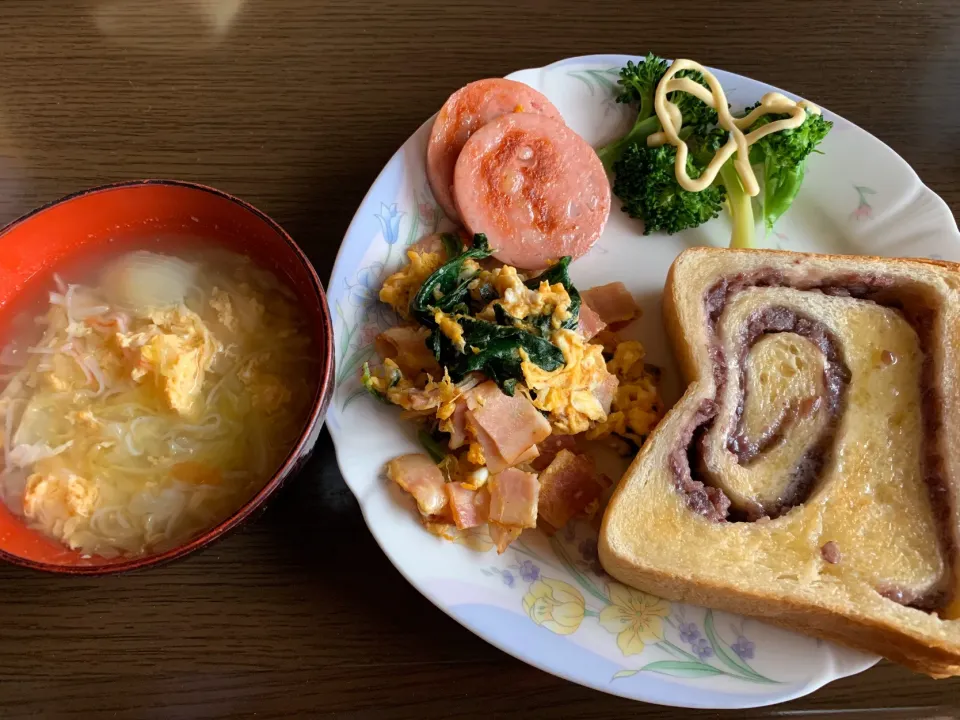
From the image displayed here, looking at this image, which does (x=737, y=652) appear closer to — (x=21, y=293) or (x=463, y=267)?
(x=463, y=267)

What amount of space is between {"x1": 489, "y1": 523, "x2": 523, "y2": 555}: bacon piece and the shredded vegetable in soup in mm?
621

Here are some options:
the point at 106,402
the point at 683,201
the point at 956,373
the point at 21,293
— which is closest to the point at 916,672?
the point at 956,373

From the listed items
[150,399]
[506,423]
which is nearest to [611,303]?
[506,423]

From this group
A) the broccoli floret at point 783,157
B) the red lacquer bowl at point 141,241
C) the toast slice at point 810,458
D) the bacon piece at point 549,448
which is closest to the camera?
the red lacquer bowl at point 141,241

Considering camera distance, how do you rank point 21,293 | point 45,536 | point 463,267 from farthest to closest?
1. point 463,267
2. point 21,293
3. point 45,536

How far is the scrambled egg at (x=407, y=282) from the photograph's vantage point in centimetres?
213

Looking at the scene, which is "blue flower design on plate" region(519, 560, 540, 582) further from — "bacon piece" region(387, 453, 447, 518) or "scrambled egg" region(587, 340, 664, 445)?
"scrambled egg" region(587, 340, 664, 445)

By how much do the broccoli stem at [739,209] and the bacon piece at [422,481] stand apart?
4.43 ft

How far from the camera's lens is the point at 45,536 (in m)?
1.69

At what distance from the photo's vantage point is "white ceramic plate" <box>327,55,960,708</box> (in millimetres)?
1853

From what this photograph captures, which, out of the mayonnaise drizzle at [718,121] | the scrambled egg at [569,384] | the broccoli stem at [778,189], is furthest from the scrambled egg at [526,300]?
the broccoli stem at [778,189]

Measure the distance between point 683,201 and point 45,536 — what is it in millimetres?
2138

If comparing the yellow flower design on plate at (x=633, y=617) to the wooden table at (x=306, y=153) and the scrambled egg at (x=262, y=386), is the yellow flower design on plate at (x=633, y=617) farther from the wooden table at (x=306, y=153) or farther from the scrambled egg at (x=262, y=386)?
the scrambled egg at (x=262, y=386)

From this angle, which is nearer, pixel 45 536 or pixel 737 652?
pixel 45 536
